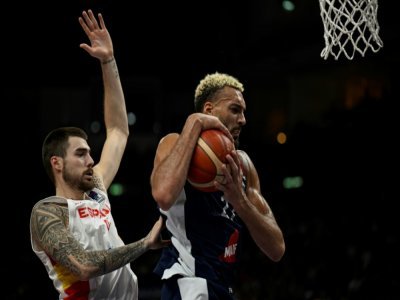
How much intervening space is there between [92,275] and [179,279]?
485 mm

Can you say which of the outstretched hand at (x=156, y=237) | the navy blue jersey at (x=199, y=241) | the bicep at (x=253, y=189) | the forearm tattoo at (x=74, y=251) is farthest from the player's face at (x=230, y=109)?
the forearm tattoo at (x=74, y=251)

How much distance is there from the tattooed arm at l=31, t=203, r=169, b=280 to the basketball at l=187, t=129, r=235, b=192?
43 cm

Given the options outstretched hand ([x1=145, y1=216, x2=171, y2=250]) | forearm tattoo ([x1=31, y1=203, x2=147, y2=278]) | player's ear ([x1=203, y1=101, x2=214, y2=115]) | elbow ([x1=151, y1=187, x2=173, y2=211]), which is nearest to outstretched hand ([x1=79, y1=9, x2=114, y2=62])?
player's ear ([x1=203, y1=101, x2=214, y2=115])

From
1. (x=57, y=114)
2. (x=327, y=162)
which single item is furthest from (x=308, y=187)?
(x=57, y=114)

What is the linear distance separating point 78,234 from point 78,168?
393mm

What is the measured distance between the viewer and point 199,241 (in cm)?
377

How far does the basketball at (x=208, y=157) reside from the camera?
3426mm

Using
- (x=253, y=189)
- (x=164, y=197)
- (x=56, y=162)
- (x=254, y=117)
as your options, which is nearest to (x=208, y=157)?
(x=164, y=197)

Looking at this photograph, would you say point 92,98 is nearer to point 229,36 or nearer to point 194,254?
point 229,36

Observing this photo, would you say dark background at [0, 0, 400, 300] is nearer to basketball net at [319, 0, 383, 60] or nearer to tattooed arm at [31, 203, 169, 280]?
basketball net at [319, 0, 383, 60]

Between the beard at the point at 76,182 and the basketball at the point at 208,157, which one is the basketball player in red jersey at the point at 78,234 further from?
the basketball at the point at 208,157

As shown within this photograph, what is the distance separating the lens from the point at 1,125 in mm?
12703

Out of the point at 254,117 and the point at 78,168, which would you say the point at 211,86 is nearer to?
the point at 78,168

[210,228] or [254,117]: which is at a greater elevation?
[210,228]
